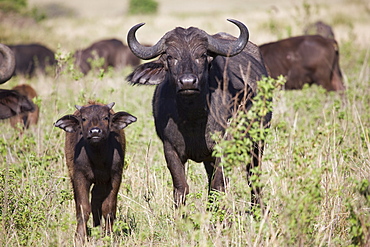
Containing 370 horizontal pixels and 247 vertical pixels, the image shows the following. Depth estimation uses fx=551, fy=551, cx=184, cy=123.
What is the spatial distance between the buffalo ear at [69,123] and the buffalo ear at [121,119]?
15.8 inches

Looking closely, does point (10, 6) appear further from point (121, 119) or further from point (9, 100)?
point (121, 119)

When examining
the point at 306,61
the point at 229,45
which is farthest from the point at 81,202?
the point at 306,61

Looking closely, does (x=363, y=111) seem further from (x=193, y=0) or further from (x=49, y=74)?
(x=193, y=0)

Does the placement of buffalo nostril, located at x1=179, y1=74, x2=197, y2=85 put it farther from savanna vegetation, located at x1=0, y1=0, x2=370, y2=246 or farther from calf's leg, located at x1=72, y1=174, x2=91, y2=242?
calf's leg, located at x1=72, y1=174, x2=91, y2=242

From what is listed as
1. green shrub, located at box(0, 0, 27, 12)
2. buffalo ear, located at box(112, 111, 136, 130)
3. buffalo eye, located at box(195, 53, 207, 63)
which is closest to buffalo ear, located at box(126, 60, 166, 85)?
buffalo ear, located at box(112, 111, 136, 130)

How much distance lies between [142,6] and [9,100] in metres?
55.0

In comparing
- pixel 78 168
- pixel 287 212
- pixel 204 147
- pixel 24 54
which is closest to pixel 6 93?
pixel 78 168

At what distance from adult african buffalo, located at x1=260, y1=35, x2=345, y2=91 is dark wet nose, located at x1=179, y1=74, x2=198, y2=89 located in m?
8.56

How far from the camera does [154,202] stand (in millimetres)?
6320

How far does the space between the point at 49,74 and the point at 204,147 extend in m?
13.8

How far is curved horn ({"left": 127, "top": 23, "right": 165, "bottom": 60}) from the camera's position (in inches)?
223

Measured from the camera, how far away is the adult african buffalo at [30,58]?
2000 centimetres

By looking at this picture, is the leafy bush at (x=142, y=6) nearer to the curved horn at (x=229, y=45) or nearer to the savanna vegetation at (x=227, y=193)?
the savanna vegetation at (x=227, y=193)

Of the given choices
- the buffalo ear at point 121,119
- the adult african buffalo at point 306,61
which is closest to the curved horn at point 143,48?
the buffalo ear at point 121,119
